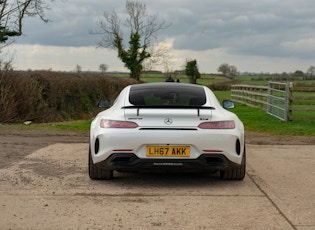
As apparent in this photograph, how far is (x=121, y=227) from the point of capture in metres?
4.75

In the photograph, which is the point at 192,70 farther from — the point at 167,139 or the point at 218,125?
the point at 167,139

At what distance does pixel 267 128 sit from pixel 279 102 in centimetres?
357

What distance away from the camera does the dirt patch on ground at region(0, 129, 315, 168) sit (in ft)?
31.3

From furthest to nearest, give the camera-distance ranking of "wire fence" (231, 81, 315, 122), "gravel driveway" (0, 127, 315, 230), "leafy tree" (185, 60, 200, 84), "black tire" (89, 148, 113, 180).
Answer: "leafy tree" (185, 60, 200, 84)
"wire fence" (231, 81, 315, 122)
"black tire" (89, 148, 113, 180)
"gravel driveway" (0, 127, 315, 230)

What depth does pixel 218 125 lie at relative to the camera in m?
6.35

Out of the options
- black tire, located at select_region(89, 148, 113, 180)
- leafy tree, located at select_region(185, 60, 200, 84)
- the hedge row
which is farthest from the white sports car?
leafy tree, located at select_region(185, 60, 200, 84)

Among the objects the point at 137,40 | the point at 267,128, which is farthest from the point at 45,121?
the point at 137,40

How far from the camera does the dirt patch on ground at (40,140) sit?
9.53 metres

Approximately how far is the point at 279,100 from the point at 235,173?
12.1 m

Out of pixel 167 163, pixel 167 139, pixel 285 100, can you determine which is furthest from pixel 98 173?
pixel 285 100

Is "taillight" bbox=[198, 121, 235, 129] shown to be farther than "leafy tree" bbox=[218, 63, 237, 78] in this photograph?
No

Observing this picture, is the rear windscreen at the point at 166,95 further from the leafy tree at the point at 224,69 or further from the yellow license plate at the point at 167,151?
the leafy tree at the point at 224,69

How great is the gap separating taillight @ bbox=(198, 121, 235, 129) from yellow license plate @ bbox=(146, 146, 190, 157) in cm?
36

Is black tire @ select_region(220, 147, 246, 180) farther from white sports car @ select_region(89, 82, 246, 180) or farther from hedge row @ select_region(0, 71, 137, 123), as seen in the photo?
hedge row @ select_region(0, 71, 137, 123)
